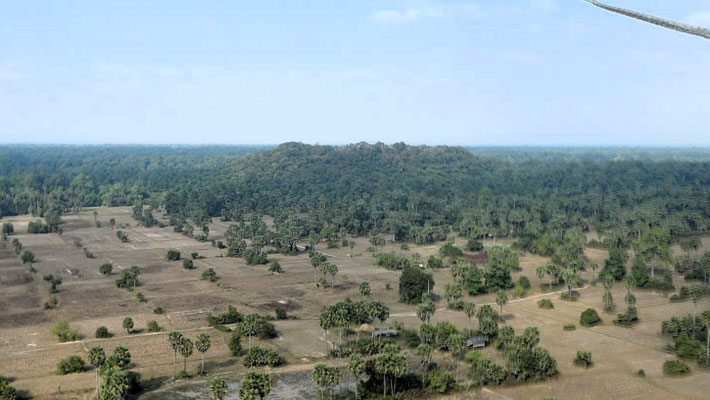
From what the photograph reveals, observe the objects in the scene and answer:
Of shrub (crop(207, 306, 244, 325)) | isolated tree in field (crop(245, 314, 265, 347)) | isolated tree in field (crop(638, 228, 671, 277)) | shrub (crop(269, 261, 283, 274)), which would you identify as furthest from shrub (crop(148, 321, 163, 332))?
isolated tree in field (crop(638, 228, 671, 277))

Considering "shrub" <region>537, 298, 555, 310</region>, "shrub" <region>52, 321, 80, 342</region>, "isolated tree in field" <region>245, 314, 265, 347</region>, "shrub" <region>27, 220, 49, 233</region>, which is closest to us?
"isolated tree in field" <region>245, 314, 265, 347</region>

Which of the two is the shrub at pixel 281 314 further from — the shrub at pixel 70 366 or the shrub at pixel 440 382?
the shrub at pixel 440 382

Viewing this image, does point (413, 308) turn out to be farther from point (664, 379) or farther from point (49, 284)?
point (49, 284)

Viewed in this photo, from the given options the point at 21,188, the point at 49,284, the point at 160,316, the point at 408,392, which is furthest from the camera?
the point at 21,188

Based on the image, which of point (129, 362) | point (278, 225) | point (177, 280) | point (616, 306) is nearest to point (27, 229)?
point (278, 225)

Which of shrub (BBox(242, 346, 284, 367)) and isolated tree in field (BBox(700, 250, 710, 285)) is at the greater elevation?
isolated tree in field (BBox(700, 250, 710, 285))

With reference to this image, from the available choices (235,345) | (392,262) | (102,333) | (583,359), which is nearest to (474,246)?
(392,262)

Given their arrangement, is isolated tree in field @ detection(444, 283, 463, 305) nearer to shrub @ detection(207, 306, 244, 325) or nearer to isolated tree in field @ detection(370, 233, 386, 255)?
shrub @ detection(207, 306, 244, 325)
